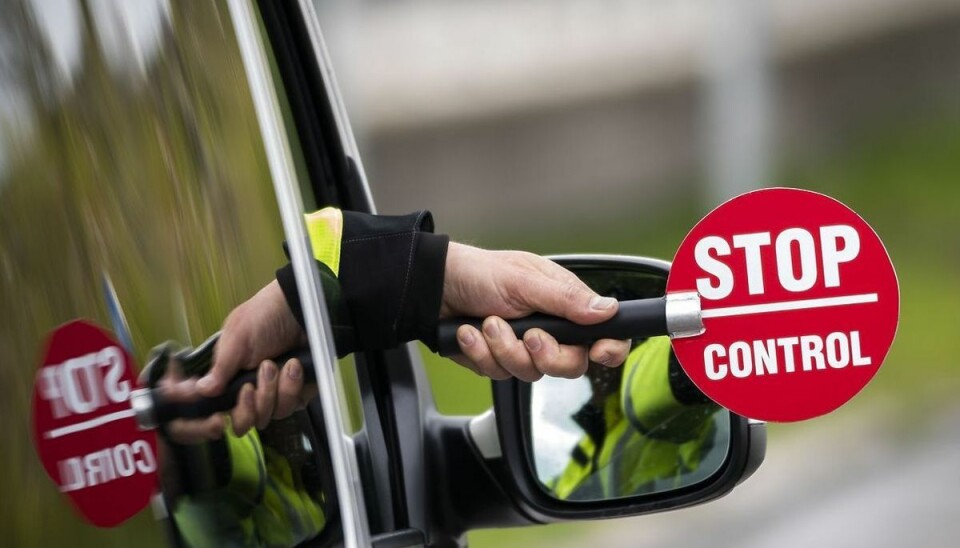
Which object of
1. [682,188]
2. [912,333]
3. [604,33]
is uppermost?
[604,33]

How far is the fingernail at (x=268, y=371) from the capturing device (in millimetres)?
1256

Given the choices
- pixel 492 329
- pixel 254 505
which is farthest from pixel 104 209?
pixel 492 329

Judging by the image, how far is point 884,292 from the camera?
1.25m

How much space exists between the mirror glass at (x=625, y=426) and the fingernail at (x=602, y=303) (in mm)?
312

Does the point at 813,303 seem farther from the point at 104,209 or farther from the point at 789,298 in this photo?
the point at 104,209

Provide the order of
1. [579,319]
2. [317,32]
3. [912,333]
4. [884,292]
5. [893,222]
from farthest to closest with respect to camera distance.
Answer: [893,222]
[912,333]
[317,32]
[579,319]
[884,292]

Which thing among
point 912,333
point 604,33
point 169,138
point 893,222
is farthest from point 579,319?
point 604,33

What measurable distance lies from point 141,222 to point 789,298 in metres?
0.57

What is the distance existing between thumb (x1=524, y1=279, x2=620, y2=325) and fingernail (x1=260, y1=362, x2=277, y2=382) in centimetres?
32

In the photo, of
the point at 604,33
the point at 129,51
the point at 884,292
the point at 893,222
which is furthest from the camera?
the point at 604,33

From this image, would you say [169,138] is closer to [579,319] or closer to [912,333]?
[579,319]

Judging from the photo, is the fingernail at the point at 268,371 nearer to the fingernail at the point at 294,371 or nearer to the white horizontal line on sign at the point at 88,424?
the fingernail at the point at 294,371

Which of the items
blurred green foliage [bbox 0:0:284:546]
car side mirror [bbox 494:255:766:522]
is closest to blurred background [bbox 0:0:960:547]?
blurred green foliage [bbox 0:0:284:546]

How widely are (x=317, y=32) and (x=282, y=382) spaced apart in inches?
30.3
